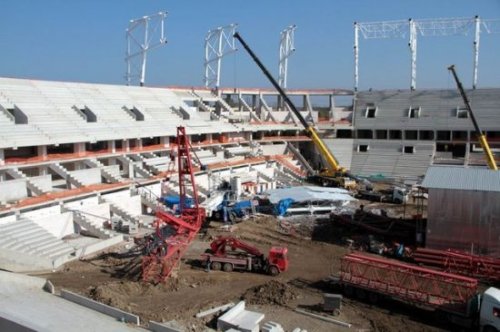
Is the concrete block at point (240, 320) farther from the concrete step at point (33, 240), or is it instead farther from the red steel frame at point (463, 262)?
the concrete step at point (33, 240)

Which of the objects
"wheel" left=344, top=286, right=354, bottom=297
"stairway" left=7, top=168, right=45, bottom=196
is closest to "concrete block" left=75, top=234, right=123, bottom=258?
"stairway" left=7, top=168, right=45, bottom=196

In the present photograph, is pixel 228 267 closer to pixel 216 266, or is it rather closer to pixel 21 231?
pixel 216 266

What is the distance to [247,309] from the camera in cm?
1459

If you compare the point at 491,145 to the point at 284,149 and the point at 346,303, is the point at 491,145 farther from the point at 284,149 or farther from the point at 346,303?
the point at 346,303

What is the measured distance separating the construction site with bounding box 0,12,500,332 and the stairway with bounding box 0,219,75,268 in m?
0.08

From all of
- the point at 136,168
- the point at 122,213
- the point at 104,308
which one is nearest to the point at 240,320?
the point at 104,308

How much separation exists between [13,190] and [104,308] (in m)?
11.5

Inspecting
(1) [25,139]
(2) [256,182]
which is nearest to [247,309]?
(1) [25,139]

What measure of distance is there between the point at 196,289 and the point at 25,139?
14229mm

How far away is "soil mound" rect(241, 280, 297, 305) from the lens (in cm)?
1505

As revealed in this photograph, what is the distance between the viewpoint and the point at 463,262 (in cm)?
1828

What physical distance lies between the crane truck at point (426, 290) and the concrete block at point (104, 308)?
709cm

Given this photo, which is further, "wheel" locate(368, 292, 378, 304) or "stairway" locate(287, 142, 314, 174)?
"stairway" locate(287, 142, 314, 174)

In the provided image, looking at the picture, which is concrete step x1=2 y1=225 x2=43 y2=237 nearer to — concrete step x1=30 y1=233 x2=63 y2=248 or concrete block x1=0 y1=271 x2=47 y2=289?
concrete step x1=30 y1=233 x2=63 y2=248
